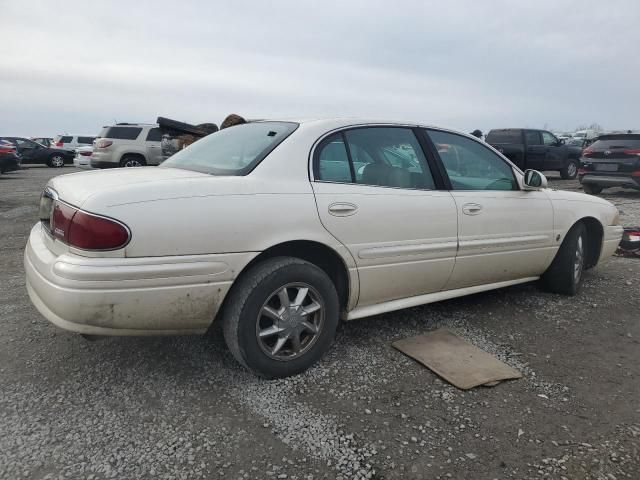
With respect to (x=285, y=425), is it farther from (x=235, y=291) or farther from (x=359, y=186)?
(x=359, y=186)

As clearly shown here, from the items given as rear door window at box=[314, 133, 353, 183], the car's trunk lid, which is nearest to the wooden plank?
rear door window at box=[314, 133, 353, 183]

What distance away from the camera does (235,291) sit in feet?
8.41

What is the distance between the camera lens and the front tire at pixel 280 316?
255 centimetres

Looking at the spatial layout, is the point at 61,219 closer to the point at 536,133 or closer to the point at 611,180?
the point at 611,180

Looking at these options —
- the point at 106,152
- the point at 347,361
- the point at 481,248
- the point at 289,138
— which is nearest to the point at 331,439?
the point at 347,361

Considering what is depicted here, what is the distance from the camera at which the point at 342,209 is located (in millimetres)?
2811

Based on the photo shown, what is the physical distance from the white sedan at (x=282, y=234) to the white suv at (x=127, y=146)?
11516 mm

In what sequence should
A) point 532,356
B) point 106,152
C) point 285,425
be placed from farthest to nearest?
point 106,152 < point 532,356 < point 285,425

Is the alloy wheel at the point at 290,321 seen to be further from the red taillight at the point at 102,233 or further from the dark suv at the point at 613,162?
the dark suv at the point at 613,162

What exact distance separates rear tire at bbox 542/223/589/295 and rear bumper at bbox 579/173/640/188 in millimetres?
7810

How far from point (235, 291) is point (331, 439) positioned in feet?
2.86

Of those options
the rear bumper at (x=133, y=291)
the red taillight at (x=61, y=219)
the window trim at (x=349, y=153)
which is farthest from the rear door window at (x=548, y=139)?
the red taillight at (x=61, y=219)

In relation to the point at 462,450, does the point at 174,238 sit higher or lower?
higher

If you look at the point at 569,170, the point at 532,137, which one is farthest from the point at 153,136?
the point at 569,170
